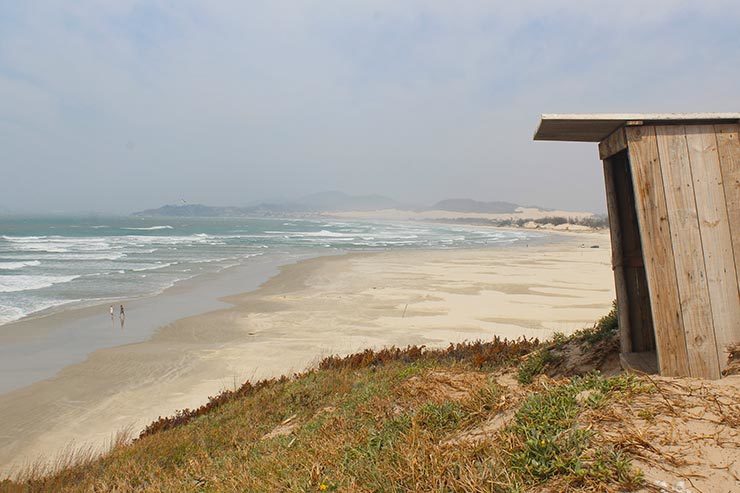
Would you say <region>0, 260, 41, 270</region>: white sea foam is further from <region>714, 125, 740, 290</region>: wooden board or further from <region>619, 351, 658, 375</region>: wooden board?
<region>714, 125, 740, 290</region>: wooden board

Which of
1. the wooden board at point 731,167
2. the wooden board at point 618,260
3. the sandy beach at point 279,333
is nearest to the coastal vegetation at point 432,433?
the wooden board at point 618,260

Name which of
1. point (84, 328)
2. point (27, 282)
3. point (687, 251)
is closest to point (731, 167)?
point (687, 251)

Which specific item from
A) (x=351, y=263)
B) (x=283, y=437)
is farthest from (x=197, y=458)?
(x=351, y=263)

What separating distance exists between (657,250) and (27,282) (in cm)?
3064

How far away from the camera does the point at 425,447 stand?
12.4 feet

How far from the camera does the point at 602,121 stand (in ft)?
15.3

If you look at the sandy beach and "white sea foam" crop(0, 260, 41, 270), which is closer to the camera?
the sandy beach

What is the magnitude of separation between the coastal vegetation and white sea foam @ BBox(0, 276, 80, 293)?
21.3m

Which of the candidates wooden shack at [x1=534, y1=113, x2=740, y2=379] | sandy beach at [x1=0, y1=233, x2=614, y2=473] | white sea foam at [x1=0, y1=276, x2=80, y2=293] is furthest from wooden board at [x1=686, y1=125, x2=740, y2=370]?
white sea foam at [x1=0, y1=276, x2=80, y2=293]

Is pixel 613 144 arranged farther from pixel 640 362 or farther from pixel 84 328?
pixel 84 328

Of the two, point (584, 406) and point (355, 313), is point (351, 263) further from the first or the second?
point (584, 406)

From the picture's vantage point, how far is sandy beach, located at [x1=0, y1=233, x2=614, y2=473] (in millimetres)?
10008

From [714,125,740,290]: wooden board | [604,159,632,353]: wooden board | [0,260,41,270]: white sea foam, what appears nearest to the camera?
[714,125,740,290]: wooden board

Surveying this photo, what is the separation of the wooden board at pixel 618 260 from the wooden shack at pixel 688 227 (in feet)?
3.14
